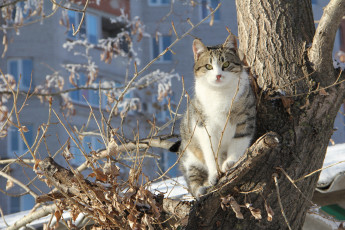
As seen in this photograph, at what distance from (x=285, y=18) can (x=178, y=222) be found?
1657mm

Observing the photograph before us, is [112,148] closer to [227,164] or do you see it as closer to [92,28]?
[227,164]

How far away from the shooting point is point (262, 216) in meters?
3.22

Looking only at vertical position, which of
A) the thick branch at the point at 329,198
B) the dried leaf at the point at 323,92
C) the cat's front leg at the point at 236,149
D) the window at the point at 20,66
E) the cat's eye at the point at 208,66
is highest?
the cat's eye at the point at 208,66

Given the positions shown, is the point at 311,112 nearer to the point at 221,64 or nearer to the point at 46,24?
the point at 221,64

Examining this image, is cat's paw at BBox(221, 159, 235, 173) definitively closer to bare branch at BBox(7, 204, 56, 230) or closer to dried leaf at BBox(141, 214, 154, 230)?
dried leaf at BBox(141, 214, 154, 230)

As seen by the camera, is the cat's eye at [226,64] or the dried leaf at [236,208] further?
the cat's eye at [226,64]

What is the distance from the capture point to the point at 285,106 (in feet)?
11.3

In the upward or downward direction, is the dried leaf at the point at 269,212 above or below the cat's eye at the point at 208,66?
below

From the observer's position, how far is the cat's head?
3.69 meters

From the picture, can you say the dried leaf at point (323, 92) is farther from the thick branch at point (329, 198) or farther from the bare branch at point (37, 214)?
the bare branch at point (37, 214)

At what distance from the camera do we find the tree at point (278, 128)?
305cm

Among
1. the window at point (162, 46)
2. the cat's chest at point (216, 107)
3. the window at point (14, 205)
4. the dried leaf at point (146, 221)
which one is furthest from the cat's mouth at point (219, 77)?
the window at point (162, 46)

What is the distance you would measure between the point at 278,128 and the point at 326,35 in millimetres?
698

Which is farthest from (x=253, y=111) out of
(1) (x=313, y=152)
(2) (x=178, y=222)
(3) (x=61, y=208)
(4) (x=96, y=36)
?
(4) (x=96, y=36)
